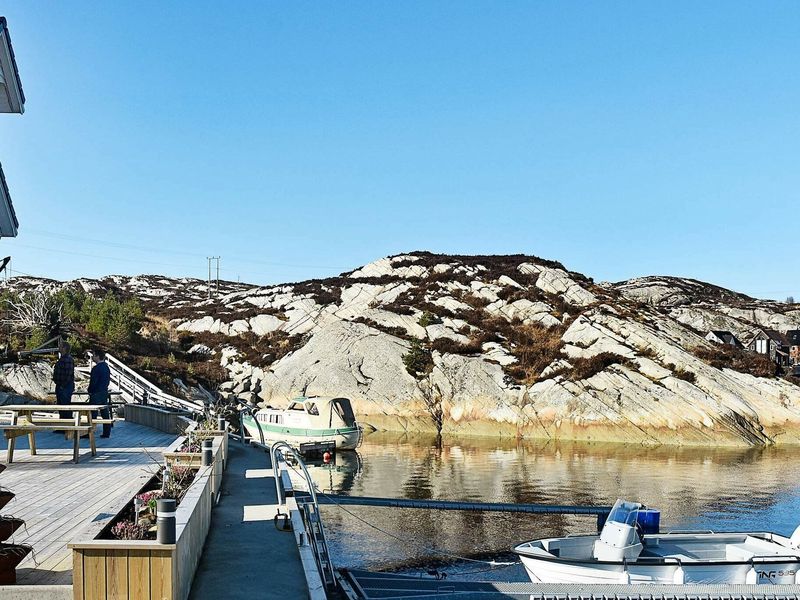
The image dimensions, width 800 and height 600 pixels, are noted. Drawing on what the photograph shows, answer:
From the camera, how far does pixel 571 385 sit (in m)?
50.8

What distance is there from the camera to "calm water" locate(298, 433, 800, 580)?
20719 mm

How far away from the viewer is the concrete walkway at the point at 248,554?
28.0ft

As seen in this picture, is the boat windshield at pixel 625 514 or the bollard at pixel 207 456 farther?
the boat windshield at pixel 625 514

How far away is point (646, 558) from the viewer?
15.2m

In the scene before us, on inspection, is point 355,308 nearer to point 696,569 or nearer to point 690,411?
point 690,411

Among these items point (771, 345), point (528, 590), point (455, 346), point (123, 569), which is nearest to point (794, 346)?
point (771, 345)

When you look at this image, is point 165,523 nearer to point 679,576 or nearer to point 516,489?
point 679,576

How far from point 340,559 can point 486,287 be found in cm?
5107

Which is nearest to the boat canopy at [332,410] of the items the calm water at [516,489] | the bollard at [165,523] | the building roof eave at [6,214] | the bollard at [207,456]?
→ the calm water at [516,489]

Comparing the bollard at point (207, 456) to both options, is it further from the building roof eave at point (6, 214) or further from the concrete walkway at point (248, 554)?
the building roof eave at point (6, 214)

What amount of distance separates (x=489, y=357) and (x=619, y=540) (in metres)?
41.2

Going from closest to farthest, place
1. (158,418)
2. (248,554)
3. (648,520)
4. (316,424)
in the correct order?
(248,554), (648,520), (158,418), (316,424)

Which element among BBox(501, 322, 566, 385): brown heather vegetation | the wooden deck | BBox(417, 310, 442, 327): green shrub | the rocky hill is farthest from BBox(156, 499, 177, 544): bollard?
BBox(417, 310, 442, 327): green shrub

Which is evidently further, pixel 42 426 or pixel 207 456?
pixel 42 426
